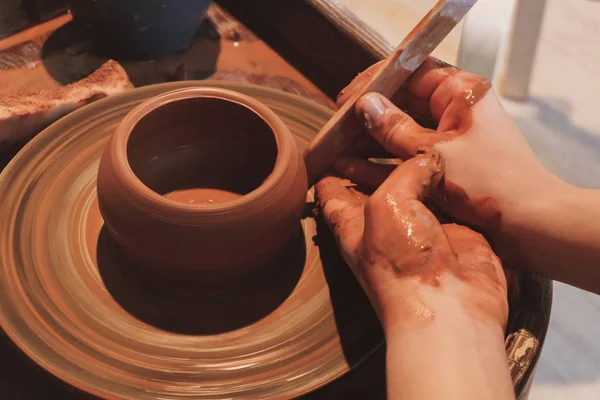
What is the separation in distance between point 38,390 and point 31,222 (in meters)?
0.26

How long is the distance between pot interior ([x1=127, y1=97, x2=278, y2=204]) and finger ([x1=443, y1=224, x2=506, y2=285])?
1.01 feet

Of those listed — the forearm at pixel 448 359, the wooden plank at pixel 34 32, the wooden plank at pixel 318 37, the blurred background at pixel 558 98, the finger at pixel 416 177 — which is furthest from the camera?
the blurred background at pixel 558 98

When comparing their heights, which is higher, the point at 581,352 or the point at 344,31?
the point at 344,31

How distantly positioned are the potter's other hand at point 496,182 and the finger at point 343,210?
9cm

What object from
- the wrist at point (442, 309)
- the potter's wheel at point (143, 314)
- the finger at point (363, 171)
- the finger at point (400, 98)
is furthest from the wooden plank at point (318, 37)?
the wrist at point (442, 309)

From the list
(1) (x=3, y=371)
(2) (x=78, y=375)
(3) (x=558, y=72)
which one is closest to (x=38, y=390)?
(1) (x=3, y=371)

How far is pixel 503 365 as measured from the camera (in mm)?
683

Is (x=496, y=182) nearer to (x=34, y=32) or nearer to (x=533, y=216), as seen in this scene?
(x=533, y=216)

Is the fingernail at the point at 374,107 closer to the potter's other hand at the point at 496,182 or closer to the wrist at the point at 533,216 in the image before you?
the potter's other hand at the point at 496,182

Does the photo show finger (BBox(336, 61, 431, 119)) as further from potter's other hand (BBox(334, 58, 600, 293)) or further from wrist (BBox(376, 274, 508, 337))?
wrist (BBox(376, 274, 508, 337))

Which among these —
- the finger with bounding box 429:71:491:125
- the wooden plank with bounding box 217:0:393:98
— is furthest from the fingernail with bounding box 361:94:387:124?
the wooden plank with bounding box 217:0:393:98

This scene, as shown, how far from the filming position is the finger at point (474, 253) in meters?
0.78

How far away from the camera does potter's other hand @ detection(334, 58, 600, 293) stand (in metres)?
0.79

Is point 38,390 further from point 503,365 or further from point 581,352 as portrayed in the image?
point 581,352
